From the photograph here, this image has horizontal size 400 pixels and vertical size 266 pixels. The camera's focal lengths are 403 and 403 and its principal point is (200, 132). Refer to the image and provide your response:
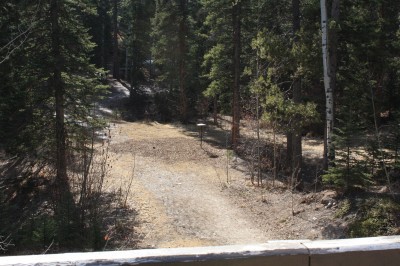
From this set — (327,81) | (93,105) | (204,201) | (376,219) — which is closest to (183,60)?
(93,105)

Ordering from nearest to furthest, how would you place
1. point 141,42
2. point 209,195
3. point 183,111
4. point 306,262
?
point 306,262 → point 209,195 → point 183,111 → point 141,42

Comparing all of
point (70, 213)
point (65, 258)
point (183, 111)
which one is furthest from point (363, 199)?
point (183, 111)

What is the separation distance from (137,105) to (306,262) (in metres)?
33.4

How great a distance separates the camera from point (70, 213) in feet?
37.0

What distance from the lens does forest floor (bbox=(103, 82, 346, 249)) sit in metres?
11.1

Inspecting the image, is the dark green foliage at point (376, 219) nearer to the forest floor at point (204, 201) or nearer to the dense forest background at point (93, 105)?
the dense forest background at point (93, 105)

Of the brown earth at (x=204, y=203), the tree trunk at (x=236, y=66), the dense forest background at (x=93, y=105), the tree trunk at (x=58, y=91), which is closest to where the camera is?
the dense forest background at (x=93, y=105)

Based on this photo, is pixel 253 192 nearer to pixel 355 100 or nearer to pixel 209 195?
pixel 209 195

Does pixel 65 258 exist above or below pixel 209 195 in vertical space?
above

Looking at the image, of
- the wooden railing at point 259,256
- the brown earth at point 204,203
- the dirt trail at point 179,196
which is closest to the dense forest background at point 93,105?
the brown earth at point 204,203

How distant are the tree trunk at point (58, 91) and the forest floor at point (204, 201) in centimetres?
205

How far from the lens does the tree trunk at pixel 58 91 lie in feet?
44.3

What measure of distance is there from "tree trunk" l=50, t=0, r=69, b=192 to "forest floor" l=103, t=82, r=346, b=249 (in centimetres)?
205

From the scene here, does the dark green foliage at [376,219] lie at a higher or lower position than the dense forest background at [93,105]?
lower
